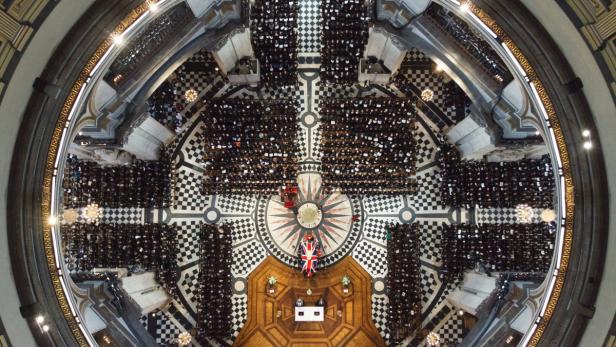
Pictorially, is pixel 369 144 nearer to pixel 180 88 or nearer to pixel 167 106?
pixel 180 88

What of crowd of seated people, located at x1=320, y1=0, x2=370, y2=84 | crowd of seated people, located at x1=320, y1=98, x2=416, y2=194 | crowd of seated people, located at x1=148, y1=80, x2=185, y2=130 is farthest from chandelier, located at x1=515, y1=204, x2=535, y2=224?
crowd of seated people, located at x1=148, y1=80, x2=185, y2=130

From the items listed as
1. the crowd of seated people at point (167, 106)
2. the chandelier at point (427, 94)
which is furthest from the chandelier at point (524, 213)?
the crowd of seated people at point (167, 106)

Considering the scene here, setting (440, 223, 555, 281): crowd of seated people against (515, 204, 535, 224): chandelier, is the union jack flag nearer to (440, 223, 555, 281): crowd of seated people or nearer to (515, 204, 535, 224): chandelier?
(440, 223, 555, 281): crowd of seated people

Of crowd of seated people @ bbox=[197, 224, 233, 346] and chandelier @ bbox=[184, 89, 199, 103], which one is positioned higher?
chandelier @ bbox=[184, 89, 199, 103]

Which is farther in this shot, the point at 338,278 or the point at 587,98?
the point at 338,278

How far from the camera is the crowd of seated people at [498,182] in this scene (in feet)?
41.7

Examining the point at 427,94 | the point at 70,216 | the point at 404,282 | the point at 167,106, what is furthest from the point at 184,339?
the point at 427,94

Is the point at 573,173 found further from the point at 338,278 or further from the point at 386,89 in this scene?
the point at 338,278

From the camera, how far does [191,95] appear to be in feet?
43.1

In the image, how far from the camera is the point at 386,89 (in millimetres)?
13586

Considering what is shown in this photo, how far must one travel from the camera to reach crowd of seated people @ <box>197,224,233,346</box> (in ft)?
42.4

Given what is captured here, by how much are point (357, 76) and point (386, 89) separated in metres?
1.21

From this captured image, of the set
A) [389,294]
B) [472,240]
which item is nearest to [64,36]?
[389,294]

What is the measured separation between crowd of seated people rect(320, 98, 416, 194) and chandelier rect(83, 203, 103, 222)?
24.7 ft
